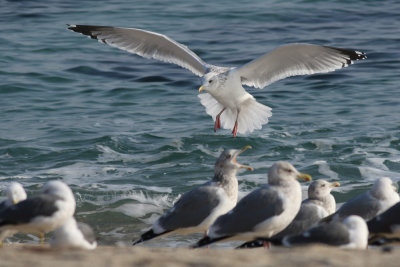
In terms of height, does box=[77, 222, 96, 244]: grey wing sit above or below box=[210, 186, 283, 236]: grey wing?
below

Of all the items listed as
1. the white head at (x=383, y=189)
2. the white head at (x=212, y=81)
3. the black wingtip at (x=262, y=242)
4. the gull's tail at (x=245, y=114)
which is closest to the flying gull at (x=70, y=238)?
the black wingtip at (x=262, y=242)

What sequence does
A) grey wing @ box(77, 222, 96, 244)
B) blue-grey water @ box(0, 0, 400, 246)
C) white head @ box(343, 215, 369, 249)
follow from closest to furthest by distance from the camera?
white head @ box(343, 215, 369, 249) → grey wing @ box(77, 222, 96, 244) → blue-grey water @ box(0, 0, 400, 246)

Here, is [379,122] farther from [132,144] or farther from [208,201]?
[208,201]

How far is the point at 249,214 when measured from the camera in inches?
208

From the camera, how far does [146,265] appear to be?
414cm

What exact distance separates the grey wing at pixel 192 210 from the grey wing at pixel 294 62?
390cm

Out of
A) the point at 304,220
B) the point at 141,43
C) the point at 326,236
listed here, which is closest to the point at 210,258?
the point at 326,236

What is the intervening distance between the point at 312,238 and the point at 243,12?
13.8m

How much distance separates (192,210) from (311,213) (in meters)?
0.88

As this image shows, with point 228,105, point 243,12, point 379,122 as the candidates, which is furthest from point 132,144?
point 243,12

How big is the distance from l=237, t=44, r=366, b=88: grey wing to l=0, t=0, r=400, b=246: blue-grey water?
112 cm

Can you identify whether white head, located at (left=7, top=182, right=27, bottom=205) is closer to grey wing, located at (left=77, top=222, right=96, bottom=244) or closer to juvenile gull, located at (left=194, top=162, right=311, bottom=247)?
grey wing, located at (left=77, top=222, right=96, bottom=244)

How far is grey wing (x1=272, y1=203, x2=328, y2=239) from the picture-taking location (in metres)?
5.55

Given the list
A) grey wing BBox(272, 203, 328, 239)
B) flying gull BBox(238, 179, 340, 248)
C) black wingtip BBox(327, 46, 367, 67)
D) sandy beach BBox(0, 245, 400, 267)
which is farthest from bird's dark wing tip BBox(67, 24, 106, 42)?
sandy beach BBox(0, 245, 400, 267)
